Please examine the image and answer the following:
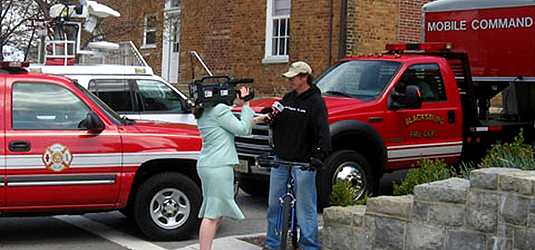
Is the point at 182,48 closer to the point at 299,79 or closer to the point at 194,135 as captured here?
the point at 194,135

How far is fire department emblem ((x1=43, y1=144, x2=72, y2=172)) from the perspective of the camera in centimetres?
779

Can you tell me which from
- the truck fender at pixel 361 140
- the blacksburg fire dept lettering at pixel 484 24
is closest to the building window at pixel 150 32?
the blacksburg fire dept lettering at pixel 484 24

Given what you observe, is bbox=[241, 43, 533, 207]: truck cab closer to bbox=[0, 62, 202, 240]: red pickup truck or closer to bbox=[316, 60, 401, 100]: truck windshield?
bbox=[316, 60, 401, 100]: truck windshield

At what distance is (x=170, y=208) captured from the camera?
8.38 meters

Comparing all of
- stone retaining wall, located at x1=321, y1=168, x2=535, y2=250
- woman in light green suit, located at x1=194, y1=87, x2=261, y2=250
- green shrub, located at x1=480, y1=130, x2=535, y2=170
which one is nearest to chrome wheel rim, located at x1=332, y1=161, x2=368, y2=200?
green shrub, located at x1=480, y1=130, x2=535, y2=170

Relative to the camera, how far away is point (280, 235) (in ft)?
22.7

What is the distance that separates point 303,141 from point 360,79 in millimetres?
3959

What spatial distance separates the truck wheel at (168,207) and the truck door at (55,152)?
0.36m

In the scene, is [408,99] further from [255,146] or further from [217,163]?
[217,163]

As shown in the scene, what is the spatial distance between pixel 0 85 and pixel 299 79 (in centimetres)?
304

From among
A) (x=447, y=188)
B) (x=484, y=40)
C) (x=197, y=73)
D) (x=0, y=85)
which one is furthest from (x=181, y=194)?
(x=197, y=73)

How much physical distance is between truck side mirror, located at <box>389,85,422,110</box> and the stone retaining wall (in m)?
3.38

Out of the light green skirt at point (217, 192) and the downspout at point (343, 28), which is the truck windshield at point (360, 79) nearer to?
the light green skirt at point (217, 192)

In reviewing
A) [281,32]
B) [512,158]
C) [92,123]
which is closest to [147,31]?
[281,32]
